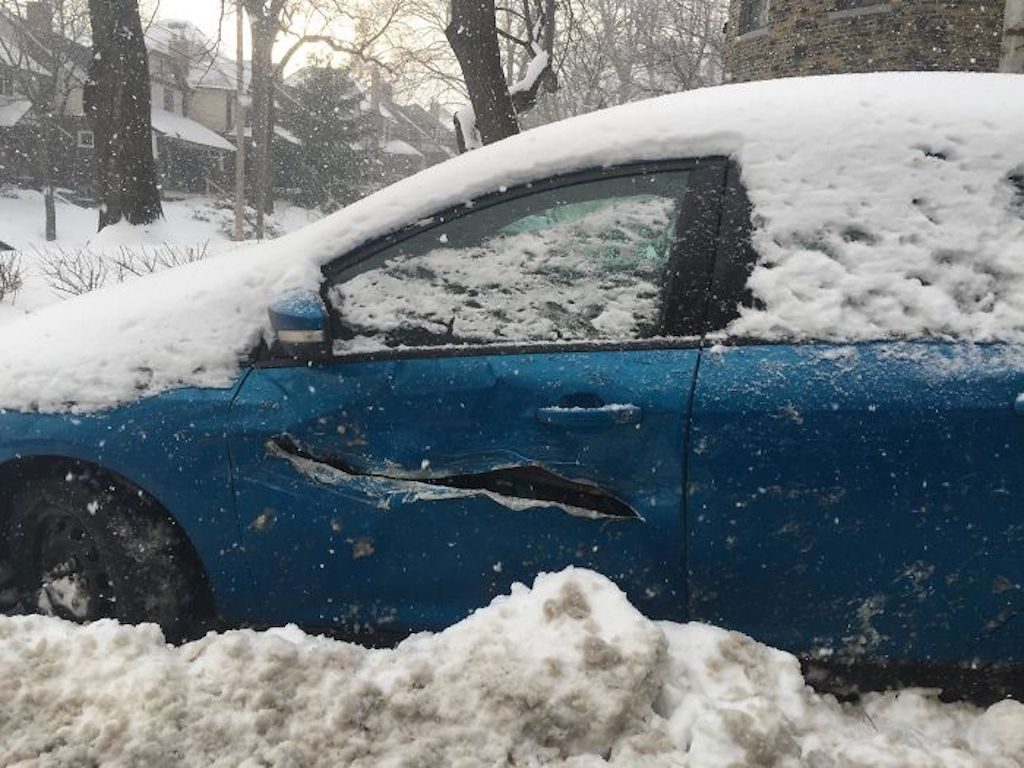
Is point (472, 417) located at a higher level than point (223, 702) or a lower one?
higher

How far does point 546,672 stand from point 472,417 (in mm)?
643

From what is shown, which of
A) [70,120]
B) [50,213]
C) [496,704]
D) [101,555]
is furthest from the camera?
[70,120]

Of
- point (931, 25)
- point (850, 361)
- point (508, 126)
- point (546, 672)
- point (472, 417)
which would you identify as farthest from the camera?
point (931, 25)

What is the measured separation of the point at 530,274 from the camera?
7.67ft

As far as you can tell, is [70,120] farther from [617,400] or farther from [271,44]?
[617,400]

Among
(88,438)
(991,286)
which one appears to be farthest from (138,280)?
(991,286)

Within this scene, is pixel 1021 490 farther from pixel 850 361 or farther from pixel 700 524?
pixel 700 524

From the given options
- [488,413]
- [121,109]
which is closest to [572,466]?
[488,413]

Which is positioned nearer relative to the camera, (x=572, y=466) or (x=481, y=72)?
(x=572, y=466)

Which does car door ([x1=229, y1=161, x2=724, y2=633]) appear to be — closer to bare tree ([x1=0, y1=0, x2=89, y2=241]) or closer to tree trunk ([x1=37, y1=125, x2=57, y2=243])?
tree trunk ([x1=37, y1=125, x2=57, y2=243])

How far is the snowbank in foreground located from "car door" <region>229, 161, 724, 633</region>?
0.19 metres

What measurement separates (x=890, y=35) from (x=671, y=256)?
14.1 m

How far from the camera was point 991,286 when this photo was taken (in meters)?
2.06

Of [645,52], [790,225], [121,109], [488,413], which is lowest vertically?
[488,413]
